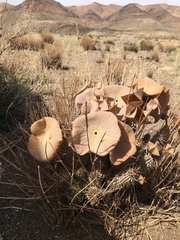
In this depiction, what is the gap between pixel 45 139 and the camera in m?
2.07

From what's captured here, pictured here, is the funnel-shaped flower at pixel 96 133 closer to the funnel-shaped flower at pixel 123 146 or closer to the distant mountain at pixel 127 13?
the funnel-shaped flower at pixel 123 146

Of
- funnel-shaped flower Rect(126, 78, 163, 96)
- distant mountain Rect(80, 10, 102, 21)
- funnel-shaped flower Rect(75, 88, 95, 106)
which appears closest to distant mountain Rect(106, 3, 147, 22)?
distant mountain Rect(80, 10, 102, 21)

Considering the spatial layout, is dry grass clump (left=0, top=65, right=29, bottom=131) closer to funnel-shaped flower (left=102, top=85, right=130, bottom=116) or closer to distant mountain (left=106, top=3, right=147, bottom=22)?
funnel-shaped flower (left=102, top=85, right=130, bottom=116)

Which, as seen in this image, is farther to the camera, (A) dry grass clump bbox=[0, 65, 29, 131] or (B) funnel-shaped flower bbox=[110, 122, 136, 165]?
(A) dry grass clump bbox=[0, 65, 29, 131]

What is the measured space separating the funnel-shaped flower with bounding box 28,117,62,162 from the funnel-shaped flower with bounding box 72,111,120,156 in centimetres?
13

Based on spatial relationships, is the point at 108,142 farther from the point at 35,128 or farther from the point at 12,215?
the point at 12,215

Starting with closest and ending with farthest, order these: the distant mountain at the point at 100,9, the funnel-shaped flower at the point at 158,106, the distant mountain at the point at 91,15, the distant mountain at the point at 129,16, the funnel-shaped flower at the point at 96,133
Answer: the funnel-shaped flower at the point at 96,133
the funnel-shaped flower at the point at 158,106
the distant mountain at the point at 129,16
the distant mountain at the point at 91,15
the distant mountain at the point at 100,9

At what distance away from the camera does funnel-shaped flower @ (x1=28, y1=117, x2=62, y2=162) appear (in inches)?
79.4

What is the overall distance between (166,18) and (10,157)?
11238 cm

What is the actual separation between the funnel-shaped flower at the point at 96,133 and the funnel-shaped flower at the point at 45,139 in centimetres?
13

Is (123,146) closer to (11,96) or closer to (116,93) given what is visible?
(116,93)

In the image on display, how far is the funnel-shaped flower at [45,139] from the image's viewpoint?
2016 millimetres

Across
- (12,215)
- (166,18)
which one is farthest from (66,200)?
(166,18)

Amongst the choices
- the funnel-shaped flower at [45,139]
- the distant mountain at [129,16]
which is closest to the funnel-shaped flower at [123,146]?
the funnel-shaped flower at [45,139]
